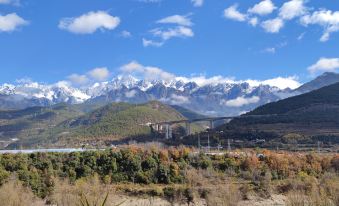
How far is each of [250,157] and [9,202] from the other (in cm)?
5452

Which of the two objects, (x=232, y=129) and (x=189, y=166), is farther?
(x=232, y=129)

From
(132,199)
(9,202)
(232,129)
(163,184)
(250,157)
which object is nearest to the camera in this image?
(9,202)

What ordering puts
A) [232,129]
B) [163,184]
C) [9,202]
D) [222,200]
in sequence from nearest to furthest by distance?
[9,202]
[222,200]
[163,184]
[232,129]

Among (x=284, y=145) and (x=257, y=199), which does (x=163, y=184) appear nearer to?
(x=257, y=199)


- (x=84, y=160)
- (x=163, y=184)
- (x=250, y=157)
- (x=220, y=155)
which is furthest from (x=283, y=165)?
(x=84, y=160)

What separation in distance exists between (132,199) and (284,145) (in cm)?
6435

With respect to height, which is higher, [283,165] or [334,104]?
[334,104]

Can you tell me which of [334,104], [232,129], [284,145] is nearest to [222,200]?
[284,145]

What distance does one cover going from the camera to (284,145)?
134 meters

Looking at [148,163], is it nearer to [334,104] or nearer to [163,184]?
[163,184]

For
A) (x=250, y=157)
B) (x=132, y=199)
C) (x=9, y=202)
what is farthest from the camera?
(x=250, y=157)

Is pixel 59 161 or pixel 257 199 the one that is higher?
pixel 59 161

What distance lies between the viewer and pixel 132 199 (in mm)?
79938

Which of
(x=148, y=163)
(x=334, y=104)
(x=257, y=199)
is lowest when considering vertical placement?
(x=257, y=199)
